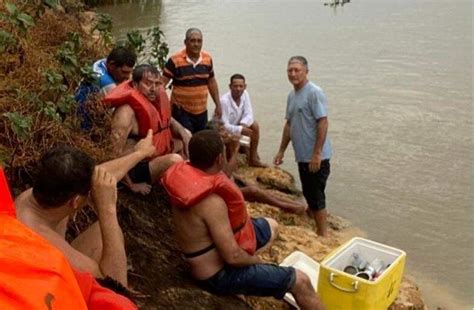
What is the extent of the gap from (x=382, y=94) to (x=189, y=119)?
596 centimetres

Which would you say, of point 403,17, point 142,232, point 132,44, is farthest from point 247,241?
point 403,17

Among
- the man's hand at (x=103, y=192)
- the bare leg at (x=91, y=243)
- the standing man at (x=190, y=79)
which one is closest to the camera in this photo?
the man's hand at (x=103, y=192)

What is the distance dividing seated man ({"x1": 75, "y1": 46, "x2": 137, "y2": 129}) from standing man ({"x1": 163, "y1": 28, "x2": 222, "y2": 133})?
1.49 metres

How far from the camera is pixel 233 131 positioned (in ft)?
23.4

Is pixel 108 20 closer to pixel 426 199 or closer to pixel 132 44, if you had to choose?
pixel 132 44

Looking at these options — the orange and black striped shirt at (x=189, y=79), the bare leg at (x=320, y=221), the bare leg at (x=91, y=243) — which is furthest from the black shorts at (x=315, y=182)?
the bare leg at (x=91, y=243)

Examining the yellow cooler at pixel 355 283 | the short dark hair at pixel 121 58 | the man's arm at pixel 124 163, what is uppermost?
the short dark hair at pixel 121 58

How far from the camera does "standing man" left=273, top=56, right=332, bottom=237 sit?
5641mm

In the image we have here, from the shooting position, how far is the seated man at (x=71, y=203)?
8.96 feet

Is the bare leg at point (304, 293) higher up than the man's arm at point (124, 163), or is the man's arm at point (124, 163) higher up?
the man's arm at point (124, 163)

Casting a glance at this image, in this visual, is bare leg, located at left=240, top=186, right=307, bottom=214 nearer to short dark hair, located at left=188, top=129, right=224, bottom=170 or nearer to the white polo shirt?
the white polo shirt

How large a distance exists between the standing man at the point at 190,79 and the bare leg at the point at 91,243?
327 centimetres

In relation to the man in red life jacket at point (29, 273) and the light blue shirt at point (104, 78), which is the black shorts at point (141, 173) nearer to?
the light blue shirt at point (104, 78)

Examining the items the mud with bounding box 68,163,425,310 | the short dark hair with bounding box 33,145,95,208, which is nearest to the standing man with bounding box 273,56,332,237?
the mud with bounding box 68,163,425,310
